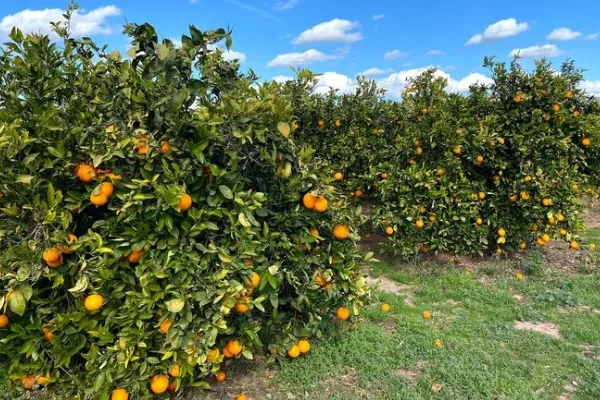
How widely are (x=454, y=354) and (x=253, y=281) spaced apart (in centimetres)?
175

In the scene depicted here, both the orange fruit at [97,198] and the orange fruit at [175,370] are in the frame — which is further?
the orange fruit at [175,370]

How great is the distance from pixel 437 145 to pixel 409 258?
56.9 inches

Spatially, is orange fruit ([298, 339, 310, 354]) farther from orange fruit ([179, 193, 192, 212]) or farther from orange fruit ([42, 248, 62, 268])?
orange fruit ([42, 248, 62, 268])

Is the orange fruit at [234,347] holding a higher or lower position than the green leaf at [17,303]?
lower

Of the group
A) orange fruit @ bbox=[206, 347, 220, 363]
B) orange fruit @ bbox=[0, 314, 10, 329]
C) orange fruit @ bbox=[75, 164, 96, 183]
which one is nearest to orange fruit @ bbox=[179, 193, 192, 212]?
orange fruit @ bbox=[75, 164, 96, 183]

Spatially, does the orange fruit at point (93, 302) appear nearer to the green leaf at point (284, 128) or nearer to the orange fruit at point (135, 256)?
the orange fruit at point (135, 256)

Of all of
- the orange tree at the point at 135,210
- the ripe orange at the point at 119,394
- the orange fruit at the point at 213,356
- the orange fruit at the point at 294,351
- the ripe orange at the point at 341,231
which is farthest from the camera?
the orange fruit at the point at 294,351

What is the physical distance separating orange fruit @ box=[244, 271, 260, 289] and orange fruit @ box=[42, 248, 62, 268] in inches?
39.6

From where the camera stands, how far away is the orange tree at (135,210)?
242 cm

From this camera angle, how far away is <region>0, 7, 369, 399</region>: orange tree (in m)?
2.42

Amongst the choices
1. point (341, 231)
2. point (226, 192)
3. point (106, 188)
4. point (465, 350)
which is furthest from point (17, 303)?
point (465, 350)

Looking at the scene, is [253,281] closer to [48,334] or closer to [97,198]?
[97,198]

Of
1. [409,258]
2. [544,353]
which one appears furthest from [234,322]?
[409,258]


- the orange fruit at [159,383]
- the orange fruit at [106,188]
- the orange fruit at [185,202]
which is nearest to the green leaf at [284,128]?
the orange fruit at [185,202]
